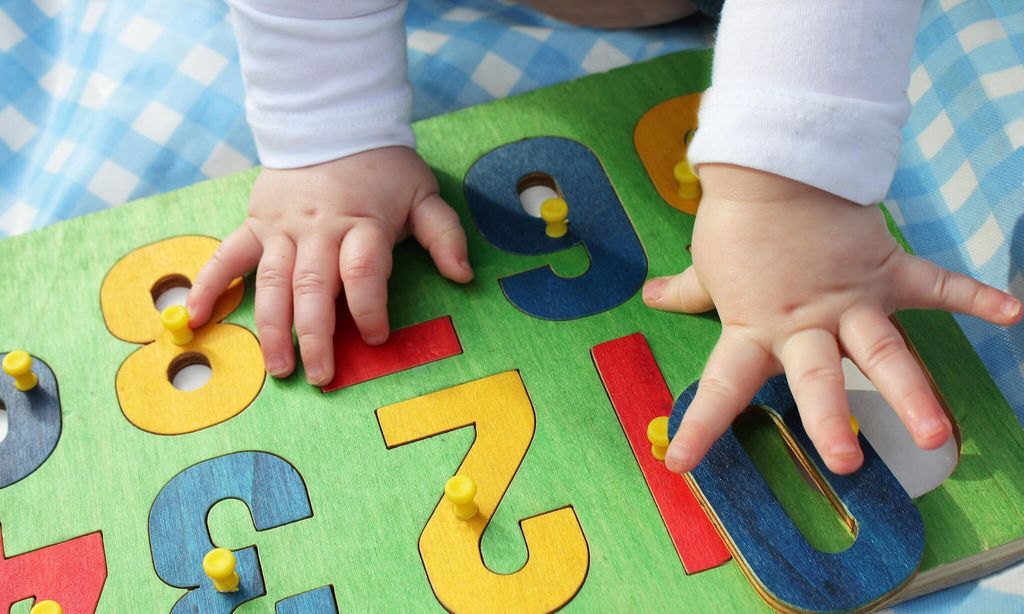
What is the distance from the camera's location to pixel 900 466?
23.8 inches

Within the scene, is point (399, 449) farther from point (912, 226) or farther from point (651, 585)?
point (912, 226)

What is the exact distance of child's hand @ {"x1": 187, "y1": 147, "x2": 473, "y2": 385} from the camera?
67 centimetres

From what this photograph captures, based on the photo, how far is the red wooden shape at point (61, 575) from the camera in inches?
22.9

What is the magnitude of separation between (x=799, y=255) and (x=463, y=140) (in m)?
0.32

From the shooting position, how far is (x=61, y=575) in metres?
0.59

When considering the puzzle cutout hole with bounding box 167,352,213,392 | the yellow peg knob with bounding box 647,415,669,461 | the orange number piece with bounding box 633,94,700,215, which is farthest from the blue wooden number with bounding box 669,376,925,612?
the puzzle cutout hole with bounding box 167,352,213,392

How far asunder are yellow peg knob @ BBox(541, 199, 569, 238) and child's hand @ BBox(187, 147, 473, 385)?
62 millimetres

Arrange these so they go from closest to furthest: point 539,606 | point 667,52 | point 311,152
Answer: point 539,606 < point 311,152 < point 667,52

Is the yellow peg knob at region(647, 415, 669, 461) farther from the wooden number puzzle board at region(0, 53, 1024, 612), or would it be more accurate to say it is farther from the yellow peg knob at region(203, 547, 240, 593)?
the yellow peg knob at region(203, 547, 240, 593)

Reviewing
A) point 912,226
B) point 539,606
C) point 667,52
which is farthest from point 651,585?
point 667,52

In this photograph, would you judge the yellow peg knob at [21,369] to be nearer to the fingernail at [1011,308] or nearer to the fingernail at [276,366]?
the fingernail at [276,366]

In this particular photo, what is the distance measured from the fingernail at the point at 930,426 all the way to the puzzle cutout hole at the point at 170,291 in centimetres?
49

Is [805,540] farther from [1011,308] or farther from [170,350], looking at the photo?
[170,350]

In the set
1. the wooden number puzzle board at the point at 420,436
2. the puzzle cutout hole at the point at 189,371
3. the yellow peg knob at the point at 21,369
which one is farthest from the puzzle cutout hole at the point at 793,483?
the yellow peg knob at the point at 21,369
